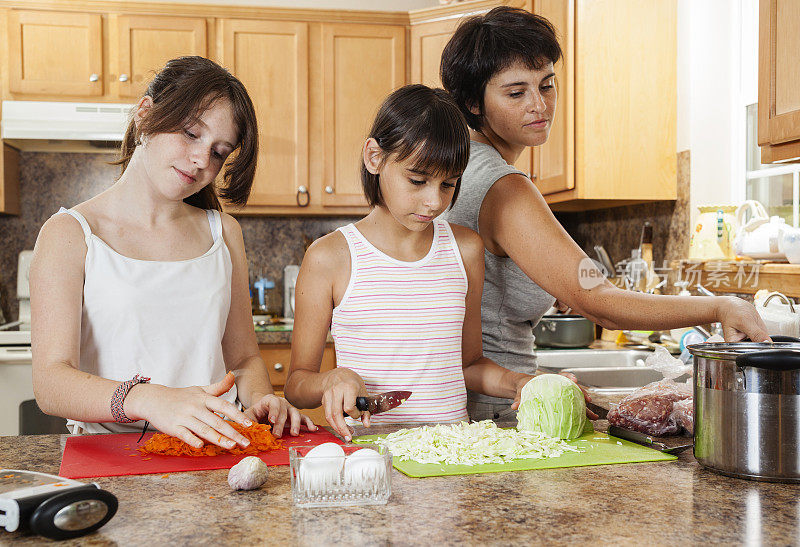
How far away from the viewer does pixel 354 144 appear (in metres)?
3.69

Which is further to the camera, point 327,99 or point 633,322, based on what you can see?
point 327,99

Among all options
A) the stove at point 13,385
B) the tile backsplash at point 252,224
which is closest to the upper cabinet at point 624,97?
the tile backsplash at point 252,224

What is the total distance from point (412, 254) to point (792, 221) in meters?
1.66

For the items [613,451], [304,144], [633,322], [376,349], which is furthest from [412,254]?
[304,144]

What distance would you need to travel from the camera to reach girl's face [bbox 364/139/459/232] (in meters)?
1.29

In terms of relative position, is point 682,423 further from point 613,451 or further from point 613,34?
point 613,34

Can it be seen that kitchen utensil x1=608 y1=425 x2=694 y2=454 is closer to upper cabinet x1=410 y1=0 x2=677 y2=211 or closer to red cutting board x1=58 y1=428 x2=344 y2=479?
red cutting board x1=58 y1=428 x2=344 y2=479

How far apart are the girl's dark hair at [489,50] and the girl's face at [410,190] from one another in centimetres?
24

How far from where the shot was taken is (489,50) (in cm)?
141

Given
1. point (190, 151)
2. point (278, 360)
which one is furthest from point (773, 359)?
point (278, 360)

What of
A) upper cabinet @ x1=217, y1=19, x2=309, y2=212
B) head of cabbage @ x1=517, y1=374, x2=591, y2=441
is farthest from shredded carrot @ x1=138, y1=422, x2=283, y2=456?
upper cabinet @ x1=217, y1=19, x2=309, y2=212

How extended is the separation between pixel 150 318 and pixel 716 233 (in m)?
1.95

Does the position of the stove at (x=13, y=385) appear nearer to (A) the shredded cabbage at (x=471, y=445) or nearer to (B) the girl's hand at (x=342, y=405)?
(B) the girl's hand at (x=342, y=405)

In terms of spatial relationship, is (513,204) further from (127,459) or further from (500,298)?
(127,459)
